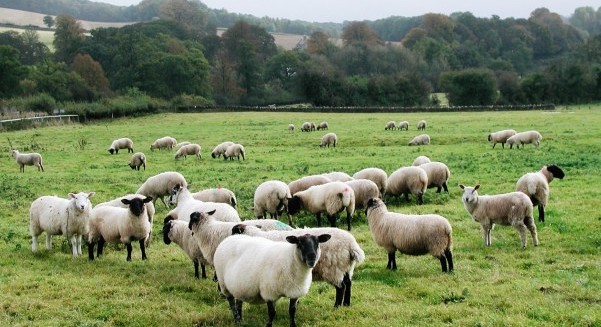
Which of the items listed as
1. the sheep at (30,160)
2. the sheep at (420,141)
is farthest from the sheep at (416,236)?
the sheep at (420,141)

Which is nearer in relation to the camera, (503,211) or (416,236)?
(416,236)

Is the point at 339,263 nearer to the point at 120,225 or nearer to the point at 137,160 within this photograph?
the point at 120,225

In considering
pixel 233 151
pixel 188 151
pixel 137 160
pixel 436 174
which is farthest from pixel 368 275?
pixel 188 151

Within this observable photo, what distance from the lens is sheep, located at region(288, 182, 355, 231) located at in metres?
15.1

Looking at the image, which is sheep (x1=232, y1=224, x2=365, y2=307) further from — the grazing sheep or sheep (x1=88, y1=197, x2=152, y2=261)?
the grazing sheep

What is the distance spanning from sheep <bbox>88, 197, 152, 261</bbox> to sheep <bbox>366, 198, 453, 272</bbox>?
17.5ft

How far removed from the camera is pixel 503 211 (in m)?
13.0

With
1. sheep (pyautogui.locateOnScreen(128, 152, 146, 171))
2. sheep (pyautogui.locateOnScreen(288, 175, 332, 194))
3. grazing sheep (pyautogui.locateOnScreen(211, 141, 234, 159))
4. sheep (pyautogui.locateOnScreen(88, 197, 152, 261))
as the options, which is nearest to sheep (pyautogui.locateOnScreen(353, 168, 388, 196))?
sheep (pyautogui.locateOnScreen(288, 175, 332, 194))

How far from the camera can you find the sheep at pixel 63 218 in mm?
12867

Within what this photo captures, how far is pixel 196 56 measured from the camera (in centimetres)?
10194

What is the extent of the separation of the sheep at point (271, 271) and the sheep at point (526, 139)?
93.2 feet

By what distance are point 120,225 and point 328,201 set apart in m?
5.60

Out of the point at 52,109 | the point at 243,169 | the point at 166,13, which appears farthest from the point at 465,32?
the point at 243,169

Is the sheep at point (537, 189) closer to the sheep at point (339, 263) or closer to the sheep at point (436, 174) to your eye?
the sheep at point (436, 174)
